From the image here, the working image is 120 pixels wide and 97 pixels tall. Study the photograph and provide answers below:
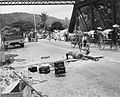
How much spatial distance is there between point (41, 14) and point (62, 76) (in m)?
68.1

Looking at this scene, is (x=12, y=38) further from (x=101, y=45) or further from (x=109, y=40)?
(x=109, y=40)

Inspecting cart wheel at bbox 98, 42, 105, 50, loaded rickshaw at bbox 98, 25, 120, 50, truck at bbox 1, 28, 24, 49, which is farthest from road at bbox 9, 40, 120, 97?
truck at bbox 1, 28, 24, 49

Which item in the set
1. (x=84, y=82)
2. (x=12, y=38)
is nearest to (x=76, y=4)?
(x=12, y=38)

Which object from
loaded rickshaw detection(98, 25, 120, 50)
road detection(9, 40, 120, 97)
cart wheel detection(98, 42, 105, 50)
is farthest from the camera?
cart wheel detection(98, 42, 105, 50)

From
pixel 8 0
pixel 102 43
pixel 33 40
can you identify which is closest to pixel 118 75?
pixel 102 43

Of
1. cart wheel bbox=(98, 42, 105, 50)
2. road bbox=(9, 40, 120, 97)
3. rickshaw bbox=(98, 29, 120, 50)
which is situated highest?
rickshaw bbox=(98, 29, 120, 50)

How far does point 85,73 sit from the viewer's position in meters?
9.74

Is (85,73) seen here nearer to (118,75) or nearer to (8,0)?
(118,75)

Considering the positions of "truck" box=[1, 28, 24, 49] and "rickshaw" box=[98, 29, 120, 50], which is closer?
"rickshaw" box=[98, 29, 120, 50]

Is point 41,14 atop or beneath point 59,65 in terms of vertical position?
atop

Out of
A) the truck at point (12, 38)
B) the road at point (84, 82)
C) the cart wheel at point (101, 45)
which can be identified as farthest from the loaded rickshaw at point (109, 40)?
the truck at point (12, 38)

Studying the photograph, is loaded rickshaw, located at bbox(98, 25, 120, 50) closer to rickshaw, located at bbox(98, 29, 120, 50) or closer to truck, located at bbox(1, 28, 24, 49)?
rickshaw, located at bbox(98, 29, 120, 50)

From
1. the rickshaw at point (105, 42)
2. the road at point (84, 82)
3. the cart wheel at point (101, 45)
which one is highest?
the rickshaw at point (105, 42)

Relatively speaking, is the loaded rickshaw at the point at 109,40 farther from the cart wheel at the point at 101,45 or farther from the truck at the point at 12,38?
the truck at the point at 12,38
